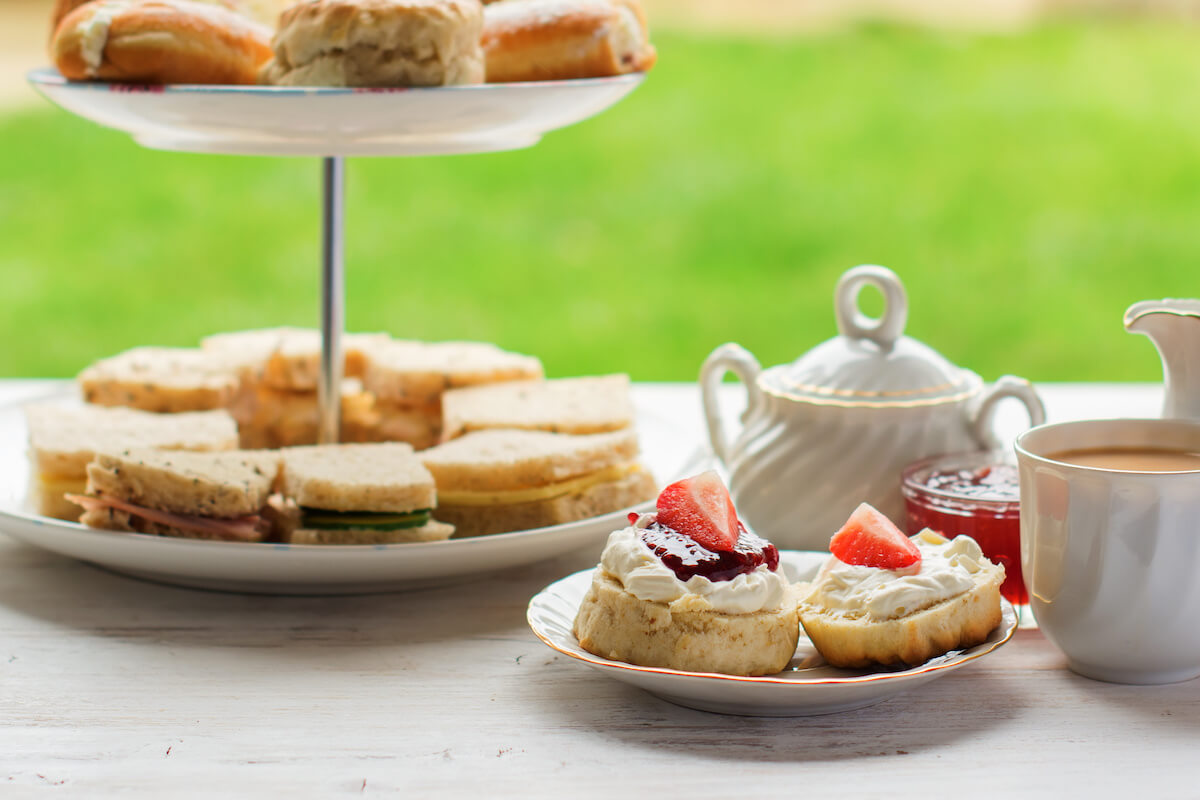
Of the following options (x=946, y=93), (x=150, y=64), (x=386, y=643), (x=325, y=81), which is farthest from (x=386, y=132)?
(x=946, y=93)

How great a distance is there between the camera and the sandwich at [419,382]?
156 centimetres

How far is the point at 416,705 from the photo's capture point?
98cm

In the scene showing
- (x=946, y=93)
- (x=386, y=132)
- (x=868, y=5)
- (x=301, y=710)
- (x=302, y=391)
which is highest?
(x=868, y=5)

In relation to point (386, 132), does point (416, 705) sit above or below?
below

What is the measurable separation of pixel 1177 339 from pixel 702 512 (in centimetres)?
44

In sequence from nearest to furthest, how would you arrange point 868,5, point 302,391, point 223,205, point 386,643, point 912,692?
1. point 912,692
2. point 386,643
3. point 302,391
4. point 223,205
5. point 868,5

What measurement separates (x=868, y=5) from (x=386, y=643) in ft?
14.2

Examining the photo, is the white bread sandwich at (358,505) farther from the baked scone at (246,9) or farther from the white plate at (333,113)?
the baked scone at (246,9)

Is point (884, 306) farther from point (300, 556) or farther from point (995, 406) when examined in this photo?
point (300, 556)

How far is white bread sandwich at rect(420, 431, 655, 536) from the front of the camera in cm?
127

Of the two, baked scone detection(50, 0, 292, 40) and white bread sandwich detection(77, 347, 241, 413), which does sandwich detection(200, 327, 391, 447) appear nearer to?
white bread sandwich detection(77, 347, 241, 413)

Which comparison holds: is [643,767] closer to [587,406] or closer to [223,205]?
[587,406]

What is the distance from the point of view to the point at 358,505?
1163mm

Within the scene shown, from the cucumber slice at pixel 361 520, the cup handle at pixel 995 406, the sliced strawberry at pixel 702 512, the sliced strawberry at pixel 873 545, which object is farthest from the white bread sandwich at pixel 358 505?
the cup handle at pixel 995 406
